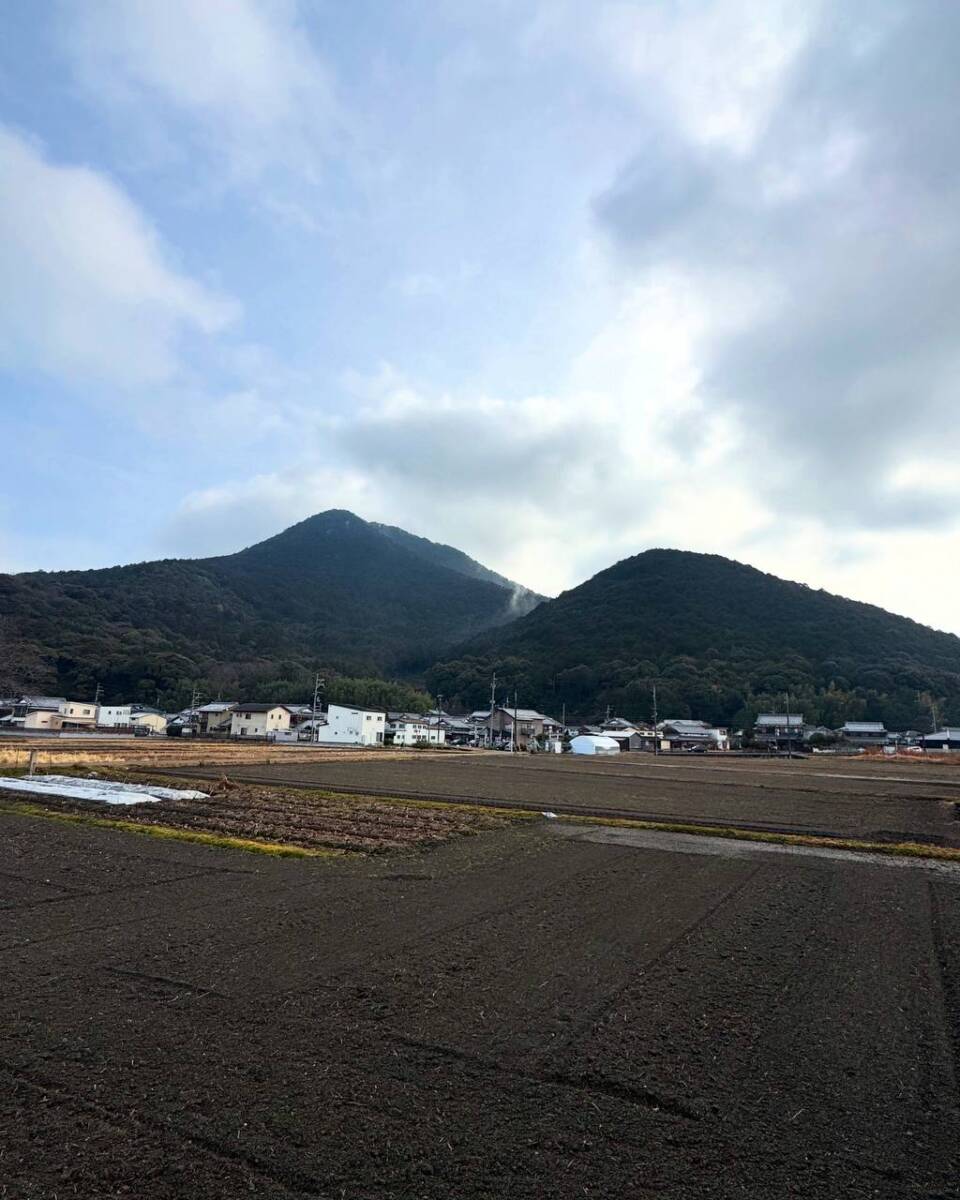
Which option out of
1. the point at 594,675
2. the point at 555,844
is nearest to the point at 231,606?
the point at 594,675

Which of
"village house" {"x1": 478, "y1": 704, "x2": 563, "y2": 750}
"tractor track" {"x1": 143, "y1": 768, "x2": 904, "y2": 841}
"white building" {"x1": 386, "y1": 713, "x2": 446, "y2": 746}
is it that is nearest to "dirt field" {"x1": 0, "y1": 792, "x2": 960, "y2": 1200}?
"tractor track" {"x1": 143, "y1": 768, "x2": 904, "y2": 841}

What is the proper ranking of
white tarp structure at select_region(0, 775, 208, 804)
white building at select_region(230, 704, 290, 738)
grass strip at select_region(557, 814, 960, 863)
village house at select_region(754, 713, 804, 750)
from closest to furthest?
grass strip at select_region(557, 814, 960, 863), white tarp structure at select_region(0, 775, 208, 804), white building at select_region(230, 704, 290, 738), village house at select_region(754, 713, 804, 750)

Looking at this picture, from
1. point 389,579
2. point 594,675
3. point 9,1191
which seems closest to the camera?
point 9,1191

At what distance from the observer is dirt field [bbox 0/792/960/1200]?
2.94m

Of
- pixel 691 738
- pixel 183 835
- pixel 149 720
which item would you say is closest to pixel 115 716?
pixel 149 720

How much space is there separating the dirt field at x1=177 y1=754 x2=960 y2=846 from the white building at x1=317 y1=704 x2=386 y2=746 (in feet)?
114

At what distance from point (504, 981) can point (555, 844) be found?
22.0 ft

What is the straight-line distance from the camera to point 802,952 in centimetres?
609

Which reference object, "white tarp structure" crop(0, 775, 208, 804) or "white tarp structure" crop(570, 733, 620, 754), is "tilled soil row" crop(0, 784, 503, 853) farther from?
"white tarp structure" crop(570, 733, 620, 754)

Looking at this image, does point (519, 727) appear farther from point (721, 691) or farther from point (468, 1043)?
point (468, 1043)

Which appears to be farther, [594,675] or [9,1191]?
[594,675]

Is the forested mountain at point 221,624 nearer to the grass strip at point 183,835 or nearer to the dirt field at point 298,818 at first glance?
the dirt field at point 298,818

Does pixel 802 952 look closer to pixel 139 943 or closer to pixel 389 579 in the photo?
pixel 139 943

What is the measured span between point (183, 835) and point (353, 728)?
5542 cm
